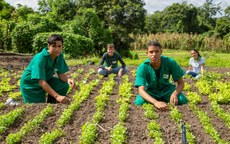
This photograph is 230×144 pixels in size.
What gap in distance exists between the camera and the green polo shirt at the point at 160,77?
523 cm

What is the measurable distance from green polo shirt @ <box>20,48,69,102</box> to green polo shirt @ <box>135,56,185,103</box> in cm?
156

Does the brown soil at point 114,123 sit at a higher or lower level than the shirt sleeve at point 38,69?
lower

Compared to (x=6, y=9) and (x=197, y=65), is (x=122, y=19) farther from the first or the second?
(x=6, y=9)

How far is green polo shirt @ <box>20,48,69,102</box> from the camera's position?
5.29 meters

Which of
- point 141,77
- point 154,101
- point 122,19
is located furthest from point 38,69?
point 122,19

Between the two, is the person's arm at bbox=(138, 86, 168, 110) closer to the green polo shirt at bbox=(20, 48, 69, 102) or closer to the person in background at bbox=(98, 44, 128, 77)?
the green polo shirt at bbox=(20, 48, 69, 102)

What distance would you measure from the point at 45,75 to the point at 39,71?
397 mm

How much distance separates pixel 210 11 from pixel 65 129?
208 ft

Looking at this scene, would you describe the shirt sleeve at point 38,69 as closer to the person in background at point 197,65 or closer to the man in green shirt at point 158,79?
the man in green shirt at point 158,79

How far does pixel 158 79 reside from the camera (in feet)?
17.8

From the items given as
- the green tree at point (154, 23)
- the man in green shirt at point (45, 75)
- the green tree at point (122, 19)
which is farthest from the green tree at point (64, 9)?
the green tree at point (154, 23)

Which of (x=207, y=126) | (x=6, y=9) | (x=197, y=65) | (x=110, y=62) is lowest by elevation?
(x=207, y=126)

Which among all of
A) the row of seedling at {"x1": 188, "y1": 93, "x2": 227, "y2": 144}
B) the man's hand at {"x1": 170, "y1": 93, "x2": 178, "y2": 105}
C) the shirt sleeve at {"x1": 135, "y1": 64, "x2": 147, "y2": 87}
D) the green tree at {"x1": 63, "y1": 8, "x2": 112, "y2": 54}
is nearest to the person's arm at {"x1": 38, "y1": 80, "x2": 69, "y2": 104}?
the shirt sleeve at {"x1": 135, "y1": 64, "x2": 147, "y2": 87}

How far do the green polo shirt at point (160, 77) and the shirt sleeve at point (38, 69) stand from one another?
154cm
